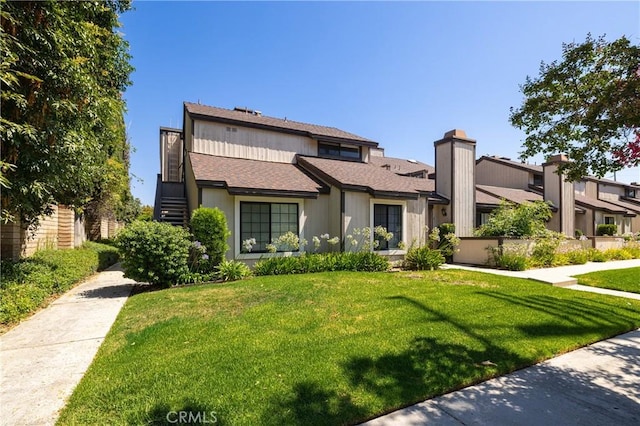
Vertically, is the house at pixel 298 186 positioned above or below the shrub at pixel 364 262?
above

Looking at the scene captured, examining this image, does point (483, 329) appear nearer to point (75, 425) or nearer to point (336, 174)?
point (75, 425)

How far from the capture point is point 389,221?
1274 cm

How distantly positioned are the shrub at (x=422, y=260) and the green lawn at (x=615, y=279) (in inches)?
171

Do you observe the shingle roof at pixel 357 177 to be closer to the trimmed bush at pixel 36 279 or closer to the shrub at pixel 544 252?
the shrub at pixel 544 252

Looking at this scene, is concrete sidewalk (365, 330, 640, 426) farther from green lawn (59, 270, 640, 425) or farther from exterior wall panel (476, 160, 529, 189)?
exterior wall panel (476, 160, 529, 189)

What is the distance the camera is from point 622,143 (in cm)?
323

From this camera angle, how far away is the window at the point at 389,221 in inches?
491

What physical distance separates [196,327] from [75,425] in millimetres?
2400

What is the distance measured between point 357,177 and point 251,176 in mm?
4526

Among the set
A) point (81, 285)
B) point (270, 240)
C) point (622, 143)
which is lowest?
point (81, 285)

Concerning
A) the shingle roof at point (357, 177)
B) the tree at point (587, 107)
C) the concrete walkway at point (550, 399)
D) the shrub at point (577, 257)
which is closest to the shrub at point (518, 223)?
the shrub at point (577, 257)

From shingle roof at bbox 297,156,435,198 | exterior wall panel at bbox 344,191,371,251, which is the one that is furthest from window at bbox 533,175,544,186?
exterior wall panel at bbox 344,191,371,251

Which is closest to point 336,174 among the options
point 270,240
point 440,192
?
point 270,240

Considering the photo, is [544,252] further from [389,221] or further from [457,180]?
[389,221]
